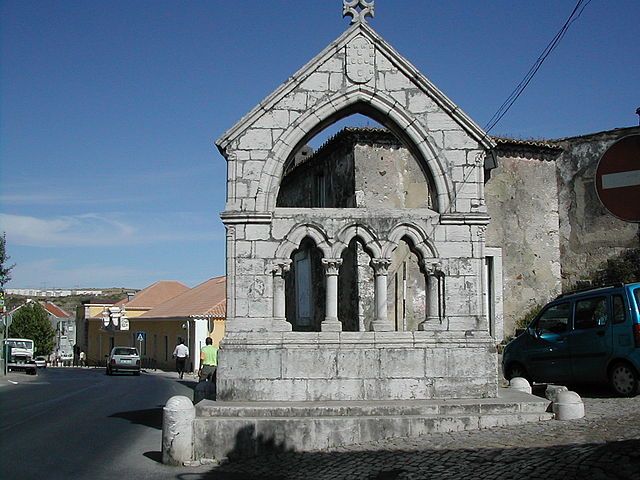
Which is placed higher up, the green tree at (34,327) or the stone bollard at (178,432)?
the green tree at (34,327)

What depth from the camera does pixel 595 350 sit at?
11.6 m

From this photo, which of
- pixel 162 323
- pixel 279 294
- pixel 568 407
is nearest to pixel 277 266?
pixel 279 294

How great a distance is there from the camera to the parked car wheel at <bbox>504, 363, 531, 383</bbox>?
13227 mm

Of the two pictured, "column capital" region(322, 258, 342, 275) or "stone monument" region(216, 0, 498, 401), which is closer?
"stone monument" region(216, 0, 498, 401)

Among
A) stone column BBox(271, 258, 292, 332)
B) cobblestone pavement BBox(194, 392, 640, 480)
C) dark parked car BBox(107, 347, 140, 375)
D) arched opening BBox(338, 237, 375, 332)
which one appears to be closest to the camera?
cobblestone pavement BBox(194, 392, 640, 480)

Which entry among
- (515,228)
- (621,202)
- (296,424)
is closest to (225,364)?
(296,424)

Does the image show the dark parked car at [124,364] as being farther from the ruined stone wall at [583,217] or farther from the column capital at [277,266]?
the column capital at [277,266]

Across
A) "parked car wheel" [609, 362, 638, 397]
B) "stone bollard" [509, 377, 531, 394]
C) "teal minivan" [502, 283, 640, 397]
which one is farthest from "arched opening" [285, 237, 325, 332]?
"parked car wheel" [609, 362, 638, 397]

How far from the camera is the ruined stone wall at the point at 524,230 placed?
20.3m

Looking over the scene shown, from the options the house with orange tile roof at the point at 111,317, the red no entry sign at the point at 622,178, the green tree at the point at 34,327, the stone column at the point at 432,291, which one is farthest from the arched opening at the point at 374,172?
the green tree at the point at 34,327

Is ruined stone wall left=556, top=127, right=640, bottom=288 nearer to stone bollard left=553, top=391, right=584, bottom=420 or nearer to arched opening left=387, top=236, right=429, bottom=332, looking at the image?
arched opening left=387, top=236, right=429, bottom=332

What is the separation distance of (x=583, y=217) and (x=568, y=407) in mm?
12446

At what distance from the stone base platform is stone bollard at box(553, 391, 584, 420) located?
0.14 metres

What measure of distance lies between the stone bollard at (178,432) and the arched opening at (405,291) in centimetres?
1059
